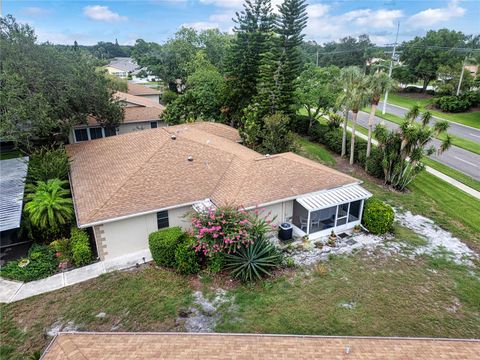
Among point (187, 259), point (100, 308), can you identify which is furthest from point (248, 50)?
point (100, 308)

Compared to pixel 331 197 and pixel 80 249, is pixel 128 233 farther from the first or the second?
pixel 331 197

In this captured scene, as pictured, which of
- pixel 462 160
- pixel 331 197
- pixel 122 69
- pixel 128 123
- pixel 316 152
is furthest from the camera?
pixel 122 69

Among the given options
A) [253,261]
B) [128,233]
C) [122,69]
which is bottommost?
[253,261]

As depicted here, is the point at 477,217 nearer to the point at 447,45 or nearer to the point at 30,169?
the point at 30,169

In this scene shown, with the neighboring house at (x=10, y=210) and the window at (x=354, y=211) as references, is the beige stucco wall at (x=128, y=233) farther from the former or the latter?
the window at (x=354, y=211)

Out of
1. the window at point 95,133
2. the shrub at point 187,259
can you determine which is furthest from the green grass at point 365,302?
the window at point 95,133
